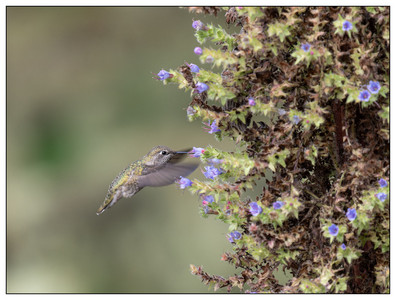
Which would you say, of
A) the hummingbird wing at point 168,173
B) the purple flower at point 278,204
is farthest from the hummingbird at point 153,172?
the purple flower at point 278,204

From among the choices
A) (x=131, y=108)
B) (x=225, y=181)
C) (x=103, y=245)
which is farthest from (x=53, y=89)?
(x=225, y=181)

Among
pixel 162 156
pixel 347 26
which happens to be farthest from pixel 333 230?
pixel 162 156

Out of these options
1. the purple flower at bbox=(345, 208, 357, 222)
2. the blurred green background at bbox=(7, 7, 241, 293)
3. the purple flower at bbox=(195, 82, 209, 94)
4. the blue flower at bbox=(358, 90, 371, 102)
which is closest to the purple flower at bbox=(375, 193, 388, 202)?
the purple flower at bbox=(345, 208, 357, 222)

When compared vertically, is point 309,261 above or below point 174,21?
below

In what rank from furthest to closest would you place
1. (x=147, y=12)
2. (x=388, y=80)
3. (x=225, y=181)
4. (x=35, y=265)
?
(x=147, y=12), (x=35, y=265), (x=225, y=181), (x=388, y=80)

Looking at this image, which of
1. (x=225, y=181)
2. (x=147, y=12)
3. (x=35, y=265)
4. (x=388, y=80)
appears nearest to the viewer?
(x=388, y=80)

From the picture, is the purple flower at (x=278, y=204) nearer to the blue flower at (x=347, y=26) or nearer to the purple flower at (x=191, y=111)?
the purple flower at (x=191, y=111)

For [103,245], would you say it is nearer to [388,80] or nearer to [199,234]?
[199,234]

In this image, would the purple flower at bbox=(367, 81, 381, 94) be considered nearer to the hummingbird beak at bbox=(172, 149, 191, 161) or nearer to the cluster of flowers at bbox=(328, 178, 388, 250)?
the cluster of flowers at bbox=(328, 178, 388, 250)
